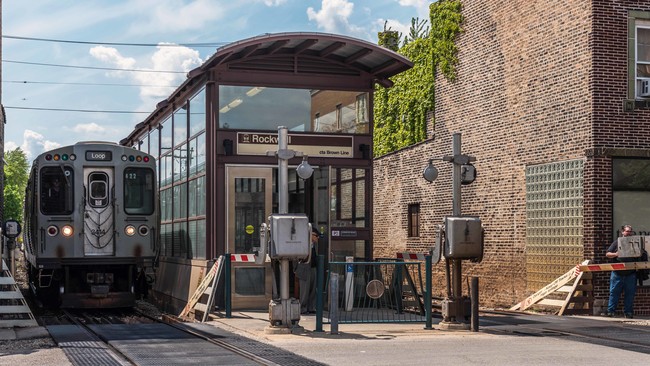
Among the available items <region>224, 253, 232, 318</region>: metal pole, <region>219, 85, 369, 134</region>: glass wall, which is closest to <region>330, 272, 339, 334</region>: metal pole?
<region>224, 253, 232, 318</region>: metal pole

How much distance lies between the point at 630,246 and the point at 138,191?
409 inches

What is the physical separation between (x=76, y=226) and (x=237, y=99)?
479 centimetres

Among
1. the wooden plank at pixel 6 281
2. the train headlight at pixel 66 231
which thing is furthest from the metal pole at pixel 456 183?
the train headlight at pixel 66 231

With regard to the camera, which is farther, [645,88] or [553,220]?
[553,220]

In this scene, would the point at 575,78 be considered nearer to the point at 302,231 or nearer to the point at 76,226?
the point at 302,231

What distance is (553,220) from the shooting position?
2012 centimetres

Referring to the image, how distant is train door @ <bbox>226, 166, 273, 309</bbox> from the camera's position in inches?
725

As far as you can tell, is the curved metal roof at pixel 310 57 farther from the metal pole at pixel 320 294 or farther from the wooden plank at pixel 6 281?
the wooden plank at pixel 6 281

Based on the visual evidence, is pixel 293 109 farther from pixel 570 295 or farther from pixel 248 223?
pixel 570 295

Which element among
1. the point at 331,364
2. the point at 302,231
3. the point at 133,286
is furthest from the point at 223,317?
the point at 331,364

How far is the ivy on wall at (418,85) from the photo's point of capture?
2472 cm

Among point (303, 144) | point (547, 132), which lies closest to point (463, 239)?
point (303, 144)

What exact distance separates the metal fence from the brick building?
393cm

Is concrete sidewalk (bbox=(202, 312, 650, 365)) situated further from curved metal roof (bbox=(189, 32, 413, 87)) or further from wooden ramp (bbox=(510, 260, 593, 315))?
curved metal roof (bbox=(189, 32, 413, 87))
